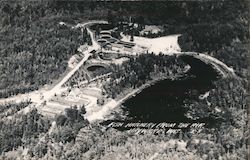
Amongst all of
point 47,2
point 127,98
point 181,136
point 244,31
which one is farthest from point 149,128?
point 47,2

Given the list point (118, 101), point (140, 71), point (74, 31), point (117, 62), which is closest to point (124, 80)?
point (140, 71)

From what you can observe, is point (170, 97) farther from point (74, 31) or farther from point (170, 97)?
point (74, 31)

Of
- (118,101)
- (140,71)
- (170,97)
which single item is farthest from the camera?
(140,71)

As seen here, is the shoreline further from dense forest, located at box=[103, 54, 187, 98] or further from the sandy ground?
dense forest, located at box=[103, 54, 187, 98]

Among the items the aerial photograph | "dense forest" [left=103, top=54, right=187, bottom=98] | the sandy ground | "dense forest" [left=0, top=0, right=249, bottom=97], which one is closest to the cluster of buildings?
the aerial photograph

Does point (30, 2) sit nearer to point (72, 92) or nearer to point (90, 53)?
point (90, 53)

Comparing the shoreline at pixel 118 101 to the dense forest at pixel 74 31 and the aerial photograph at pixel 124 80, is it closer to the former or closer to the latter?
the aerial photograph at pixel 124 80

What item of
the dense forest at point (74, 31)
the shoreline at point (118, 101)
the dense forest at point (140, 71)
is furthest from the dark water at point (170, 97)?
the dense forest at point (74, 31)
